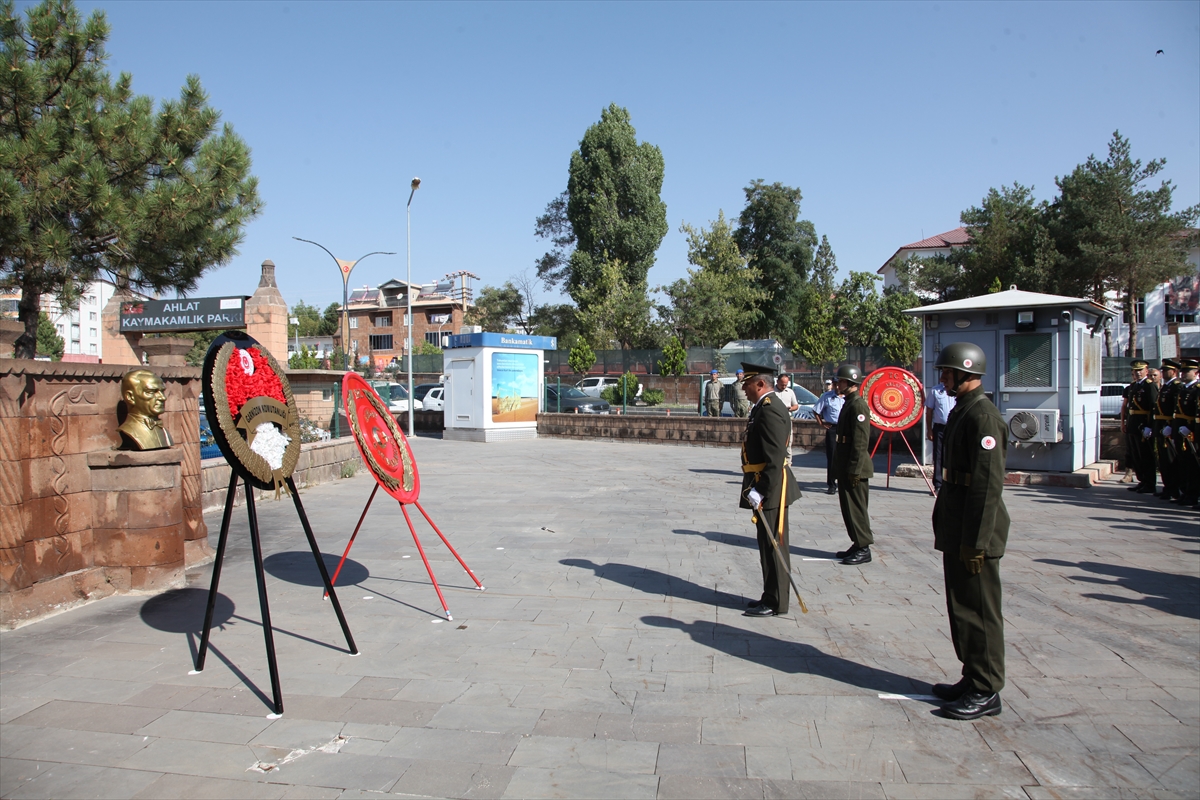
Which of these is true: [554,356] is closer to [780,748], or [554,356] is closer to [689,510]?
[689,510]

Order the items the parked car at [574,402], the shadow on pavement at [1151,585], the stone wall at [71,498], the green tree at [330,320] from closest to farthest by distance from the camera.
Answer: the stone wall at [71,498], the shadow on pavement at [1151,585], the parked car at [574,402], the green tree at [330,320]

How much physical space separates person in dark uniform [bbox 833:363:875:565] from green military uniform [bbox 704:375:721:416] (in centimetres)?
1207

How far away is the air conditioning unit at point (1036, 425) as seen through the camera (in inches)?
482

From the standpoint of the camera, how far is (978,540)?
4.03 meters

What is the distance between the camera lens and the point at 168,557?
6.55 meters

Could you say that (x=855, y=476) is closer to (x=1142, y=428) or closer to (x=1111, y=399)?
(x=1142, y=428)

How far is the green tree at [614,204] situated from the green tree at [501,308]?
10.9m

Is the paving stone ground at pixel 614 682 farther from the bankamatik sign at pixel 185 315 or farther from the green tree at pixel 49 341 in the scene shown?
the green tree at pixel 49 341

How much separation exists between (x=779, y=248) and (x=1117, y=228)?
22.2 metres

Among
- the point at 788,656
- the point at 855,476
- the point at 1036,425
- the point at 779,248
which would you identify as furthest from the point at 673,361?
the point at 779,248

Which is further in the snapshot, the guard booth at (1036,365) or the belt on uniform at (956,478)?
the guard booth at (1036,365)

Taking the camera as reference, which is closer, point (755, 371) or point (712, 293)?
point (755, 371)

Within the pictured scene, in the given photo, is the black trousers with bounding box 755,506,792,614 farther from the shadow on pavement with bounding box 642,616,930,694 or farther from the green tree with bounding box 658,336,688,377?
the green tree with bounding box 658,336,688,377

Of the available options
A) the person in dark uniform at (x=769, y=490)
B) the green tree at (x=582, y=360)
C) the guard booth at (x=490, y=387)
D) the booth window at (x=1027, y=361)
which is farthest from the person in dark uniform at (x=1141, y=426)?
the green tree at (x=582, y=360)
